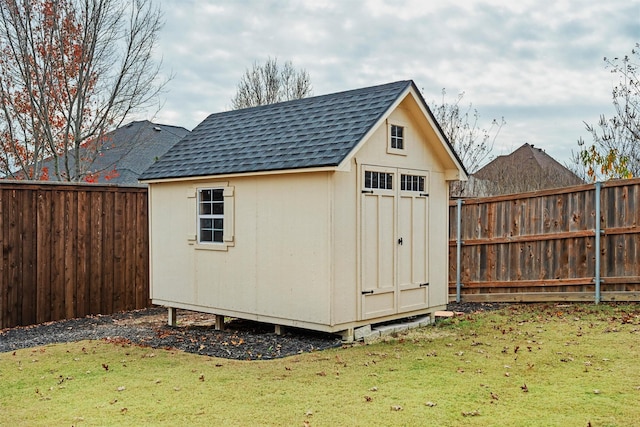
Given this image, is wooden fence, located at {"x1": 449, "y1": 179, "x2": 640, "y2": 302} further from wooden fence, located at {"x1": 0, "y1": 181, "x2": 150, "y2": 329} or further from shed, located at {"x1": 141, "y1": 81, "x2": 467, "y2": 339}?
wooden fence, located at {"x1": 0, "y1": 181, "x2": 150, "y2": 329}

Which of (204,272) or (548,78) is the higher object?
(548,78)

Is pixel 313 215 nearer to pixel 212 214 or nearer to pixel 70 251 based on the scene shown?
pixel 212 214

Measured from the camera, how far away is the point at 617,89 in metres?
14.8

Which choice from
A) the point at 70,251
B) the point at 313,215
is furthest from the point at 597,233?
the point at 70,251

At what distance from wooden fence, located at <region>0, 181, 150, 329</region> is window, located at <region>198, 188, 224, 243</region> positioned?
2663 millimetres

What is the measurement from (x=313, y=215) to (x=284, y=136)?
1.60 meters

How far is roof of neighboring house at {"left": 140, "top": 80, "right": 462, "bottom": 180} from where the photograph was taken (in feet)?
25.7

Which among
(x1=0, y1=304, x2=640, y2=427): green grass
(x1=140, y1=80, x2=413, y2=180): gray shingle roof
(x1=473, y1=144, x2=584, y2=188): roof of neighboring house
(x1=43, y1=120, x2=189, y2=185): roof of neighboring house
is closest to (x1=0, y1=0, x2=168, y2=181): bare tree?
(x1=43, y1=120, x2=189, y2=185): roof of neighboring house

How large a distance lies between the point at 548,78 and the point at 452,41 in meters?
2.83

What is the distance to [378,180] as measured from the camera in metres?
8.24

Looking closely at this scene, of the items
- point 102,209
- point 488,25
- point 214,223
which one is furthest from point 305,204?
point 488,25

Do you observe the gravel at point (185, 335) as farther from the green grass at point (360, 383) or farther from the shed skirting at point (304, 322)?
the green grass at point (360, 383)

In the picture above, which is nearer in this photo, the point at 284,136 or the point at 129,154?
the point at 284,136

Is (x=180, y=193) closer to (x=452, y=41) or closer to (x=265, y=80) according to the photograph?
(x=452, y=41)
